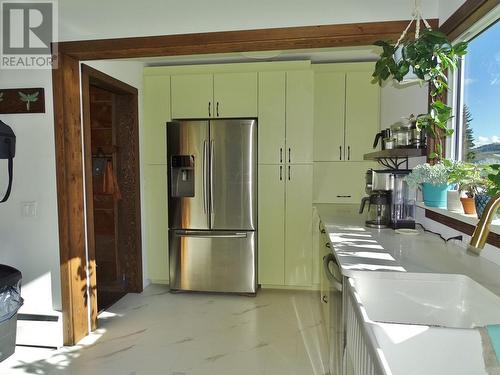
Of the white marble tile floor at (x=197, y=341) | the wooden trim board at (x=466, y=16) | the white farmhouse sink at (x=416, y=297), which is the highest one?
the wooden trim board at (x=466, y=16)

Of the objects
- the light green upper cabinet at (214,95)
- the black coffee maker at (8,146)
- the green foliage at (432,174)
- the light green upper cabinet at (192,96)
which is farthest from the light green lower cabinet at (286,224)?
the black coffee maker at (8,146)

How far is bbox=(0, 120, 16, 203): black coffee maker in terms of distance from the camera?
91.0 inches

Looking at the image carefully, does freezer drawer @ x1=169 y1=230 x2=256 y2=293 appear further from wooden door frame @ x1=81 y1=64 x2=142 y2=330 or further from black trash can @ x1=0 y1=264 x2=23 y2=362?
black trash can @ x1=0 y1=264 x2=23 y2=362

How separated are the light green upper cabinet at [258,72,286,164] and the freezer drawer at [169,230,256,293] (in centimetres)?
83

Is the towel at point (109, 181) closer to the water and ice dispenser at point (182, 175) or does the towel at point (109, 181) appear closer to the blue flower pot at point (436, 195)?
the water and ice dispenser at point (182, 175)

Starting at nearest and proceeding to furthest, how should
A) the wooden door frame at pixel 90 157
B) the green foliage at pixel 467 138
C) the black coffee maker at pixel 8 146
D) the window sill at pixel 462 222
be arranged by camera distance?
the window sill at pixel 462 222, the green foliage at pixel 467 138, the black coffee maker at pixel 8 146, the wooden door frame at pixel 90 157

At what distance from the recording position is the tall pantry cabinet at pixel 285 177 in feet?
11.1

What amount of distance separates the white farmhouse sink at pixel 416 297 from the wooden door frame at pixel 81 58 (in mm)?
1299

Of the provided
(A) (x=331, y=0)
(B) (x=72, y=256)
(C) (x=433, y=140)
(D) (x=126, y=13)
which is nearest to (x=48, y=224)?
(B) (x=72, y=256)

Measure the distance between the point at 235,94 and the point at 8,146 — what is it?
77.7 inches

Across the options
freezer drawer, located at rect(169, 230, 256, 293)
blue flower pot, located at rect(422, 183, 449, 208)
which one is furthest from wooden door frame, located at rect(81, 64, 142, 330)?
blue flower pot, located at rect(422, 183, 449, 208)

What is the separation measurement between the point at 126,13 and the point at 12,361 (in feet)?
7.98

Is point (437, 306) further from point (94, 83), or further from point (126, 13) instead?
point (94, 83)

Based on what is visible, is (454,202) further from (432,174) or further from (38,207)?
(38,207)
